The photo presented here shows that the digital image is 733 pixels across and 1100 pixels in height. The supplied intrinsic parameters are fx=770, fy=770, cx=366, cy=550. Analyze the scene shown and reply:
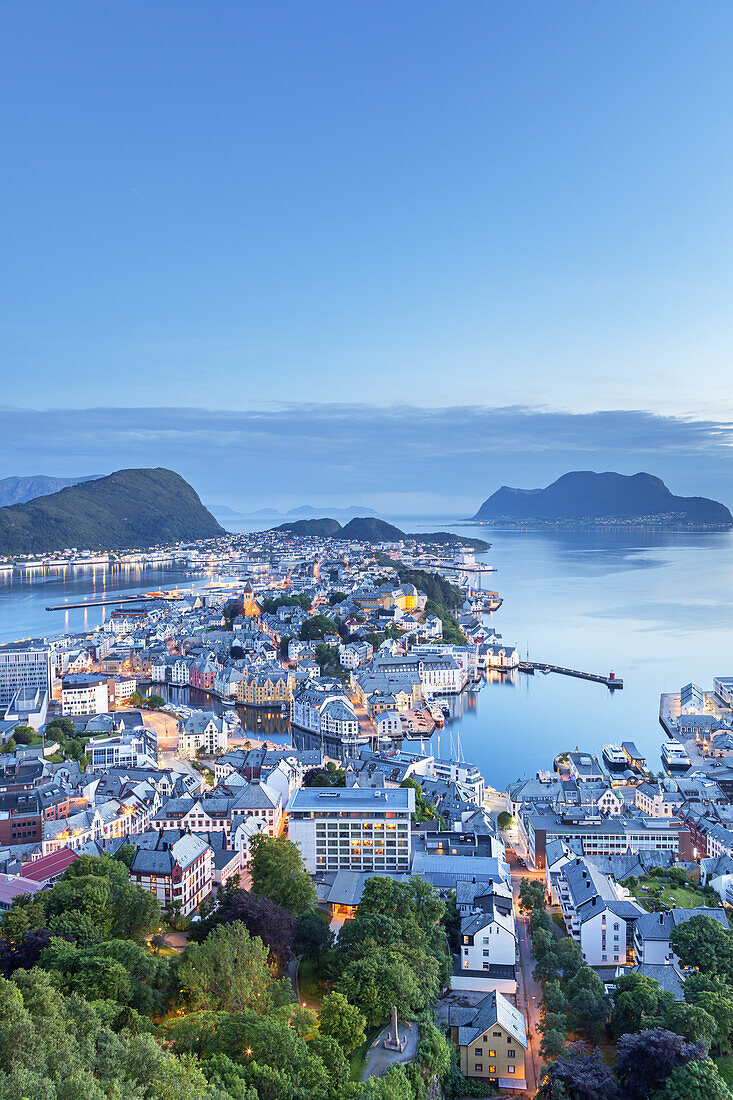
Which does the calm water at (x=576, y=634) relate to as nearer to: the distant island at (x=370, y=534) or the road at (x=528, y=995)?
the road at (x=528, y=995)

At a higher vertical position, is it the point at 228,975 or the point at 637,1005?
the point at 228,975

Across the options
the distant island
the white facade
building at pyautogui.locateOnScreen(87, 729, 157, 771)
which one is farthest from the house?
the distant island

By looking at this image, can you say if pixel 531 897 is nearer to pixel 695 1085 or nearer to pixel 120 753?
pixel 695 1085

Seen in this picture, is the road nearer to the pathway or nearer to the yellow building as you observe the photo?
the pathway

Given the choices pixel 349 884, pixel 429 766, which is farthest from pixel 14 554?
pixel 349 884

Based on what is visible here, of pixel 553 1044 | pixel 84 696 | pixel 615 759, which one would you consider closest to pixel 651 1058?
pixel 553 1044

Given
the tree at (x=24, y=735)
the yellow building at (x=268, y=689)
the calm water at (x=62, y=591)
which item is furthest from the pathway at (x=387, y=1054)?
the calm water at (x=62, y=591)

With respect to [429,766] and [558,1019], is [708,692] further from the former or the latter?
[558,1019]
